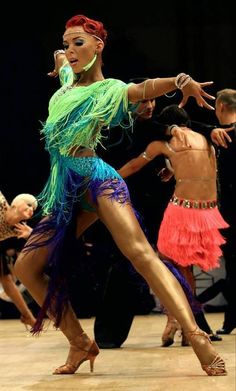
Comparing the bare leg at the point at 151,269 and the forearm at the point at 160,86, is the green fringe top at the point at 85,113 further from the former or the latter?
the bare leg at the point at 151,269

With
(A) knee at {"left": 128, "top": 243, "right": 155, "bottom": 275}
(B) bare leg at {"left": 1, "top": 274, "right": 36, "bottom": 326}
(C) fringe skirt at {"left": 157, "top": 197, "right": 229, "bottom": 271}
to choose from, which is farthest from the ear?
(B) bare leg at {"left": 1, "top": 274, "right": 36, "bottom": 326}

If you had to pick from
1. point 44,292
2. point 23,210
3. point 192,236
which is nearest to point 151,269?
point 44,292

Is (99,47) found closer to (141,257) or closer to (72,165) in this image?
(72,165)

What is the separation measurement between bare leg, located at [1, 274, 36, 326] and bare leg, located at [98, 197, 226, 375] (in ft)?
9.72

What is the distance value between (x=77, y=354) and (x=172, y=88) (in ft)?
3.72

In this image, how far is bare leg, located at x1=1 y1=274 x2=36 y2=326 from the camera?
5.93m

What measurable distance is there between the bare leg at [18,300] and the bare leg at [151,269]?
9.72 ft

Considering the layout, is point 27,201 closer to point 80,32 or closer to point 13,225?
point 13,225

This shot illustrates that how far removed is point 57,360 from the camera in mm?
3900

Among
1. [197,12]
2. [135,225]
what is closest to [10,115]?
[197,12]

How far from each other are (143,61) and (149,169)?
39.5 inches

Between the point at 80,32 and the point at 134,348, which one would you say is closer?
the point at 80,32

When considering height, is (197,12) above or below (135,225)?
above

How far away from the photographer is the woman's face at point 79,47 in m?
3.23
